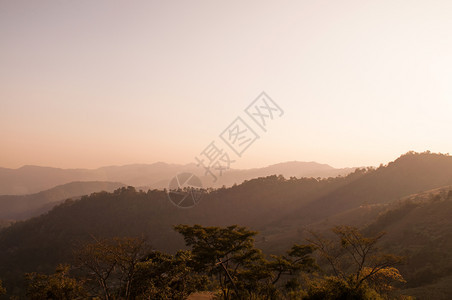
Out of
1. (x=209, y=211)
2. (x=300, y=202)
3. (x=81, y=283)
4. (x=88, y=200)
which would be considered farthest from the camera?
(x=88, y=200)

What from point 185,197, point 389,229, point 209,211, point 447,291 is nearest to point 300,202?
point 209,211

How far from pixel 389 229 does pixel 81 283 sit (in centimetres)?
4830

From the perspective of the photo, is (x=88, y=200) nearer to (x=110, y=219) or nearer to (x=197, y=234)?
(x=110, y=219)

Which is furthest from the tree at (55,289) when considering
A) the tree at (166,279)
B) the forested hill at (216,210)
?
the forested hill at (216,210)

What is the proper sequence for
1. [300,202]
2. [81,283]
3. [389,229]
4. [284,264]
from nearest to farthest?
[81,283], [284,264], [389,229], [300,202]

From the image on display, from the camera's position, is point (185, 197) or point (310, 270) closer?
point (310, 270)

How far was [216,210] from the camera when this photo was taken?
404 ft

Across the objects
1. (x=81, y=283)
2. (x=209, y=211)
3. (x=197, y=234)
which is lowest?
(x=209, y=211)

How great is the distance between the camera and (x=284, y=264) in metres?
23.3

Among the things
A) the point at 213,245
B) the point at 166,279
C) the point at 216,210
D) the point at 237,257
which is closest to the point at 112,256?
the point at 166,279

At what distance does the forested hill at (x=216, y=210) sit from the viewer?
9397 centimetres

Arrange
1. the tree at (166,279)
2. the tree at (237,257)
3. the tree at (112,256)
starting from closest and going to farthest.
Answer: the tree at (112,256), the tree at (166,279), the tree at (237,257)

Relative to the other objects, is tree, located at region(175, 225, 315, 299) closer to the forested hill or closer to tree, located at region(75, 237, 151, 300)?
tree, located at region(75, 237, 151, 300)

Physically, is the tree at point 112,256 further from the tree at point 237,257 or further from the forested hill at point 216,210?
the forested hill at point 216,210
